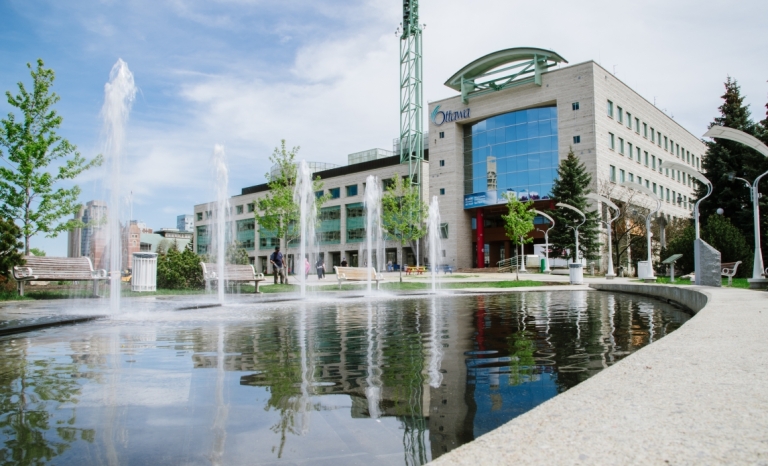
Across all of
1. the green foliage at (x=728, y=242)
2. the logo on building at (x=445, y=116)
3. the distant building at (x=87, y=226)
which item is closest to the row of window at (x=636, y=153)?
the logo on building at (x=445, y=116)

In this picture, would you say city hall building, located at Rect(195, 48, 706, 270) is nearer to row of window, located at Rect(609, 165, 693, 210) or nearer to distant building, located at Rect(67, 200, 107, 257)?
row of window, located at Rect(609, 165, 693, 210)

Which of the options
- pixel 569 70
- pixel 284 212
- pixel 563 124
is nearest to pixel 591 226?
pixel 563 124

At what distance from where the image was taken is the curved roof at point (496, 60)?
50.4m

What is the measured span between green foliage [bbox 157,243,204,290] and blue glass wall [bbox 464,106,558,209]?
3655cm

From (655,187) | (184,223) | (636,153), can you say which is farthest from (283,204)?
(184,223)

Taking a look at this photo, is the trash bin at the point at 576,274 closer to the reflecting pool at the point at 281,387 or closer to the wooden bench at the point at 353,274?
the wooden bench at the point at 353,274

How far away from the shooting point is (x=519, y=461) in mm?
1896

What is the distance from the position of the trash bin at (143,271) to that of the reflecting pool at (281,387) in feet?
35.4

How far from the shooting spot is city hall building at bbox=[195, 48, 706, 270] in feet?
159

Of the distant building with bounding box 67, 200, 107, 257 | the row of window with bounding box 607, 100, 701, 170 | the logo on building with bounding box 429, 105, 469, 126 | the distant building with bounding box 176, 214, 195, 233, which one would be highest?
the logo on building with bounding box 429, 105, 469, 126

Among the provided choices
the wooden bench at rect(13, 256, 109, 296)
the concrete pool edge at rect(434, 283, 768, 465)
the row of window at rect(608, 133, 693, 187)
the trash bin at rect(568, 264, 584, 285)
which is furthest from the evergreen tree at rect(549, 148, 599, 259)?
the concrete pool edge at rect(434, 283, 768, 465)

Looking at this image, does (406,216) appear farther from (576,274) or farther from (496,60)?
(496,60)

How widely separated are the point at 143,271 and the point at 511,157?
40.9m

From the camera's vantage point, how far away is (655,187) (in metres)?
59.1
